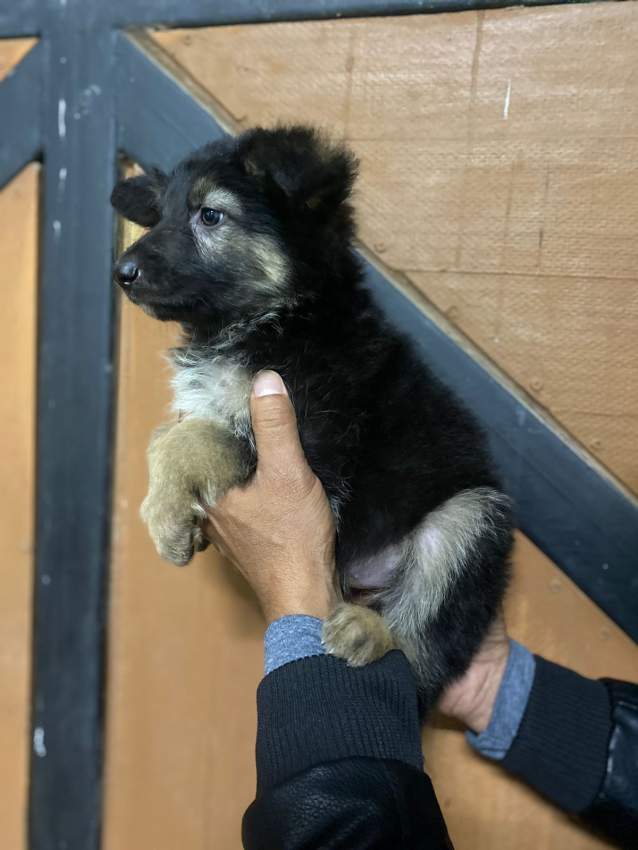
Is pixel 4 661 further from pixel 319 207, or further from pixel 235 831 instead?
pixel 319 207

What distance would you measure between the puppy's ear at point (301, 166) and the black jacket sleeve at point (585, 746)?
1.56 meters

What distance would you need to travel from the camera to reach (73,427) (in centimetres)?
250

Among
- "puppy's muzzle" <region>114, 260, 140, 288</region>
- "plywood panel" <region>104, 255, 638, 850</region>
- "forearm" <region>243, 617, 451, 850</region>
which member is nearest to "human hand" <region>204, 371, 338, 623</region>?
"forearm" <region>243, 617, 451, 850</region>

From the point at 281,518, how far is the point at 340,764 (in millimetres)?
581

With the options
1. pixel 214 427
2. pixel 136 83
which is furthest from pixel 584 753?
pixel 136 83

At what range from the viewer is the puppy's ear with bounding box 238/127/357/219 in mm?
1595

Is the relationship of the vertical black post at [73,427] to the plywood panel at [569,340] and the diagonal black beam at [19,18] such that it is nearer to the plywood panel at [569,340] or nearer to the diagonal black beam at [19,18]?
the diagonal black beam at [19,18]

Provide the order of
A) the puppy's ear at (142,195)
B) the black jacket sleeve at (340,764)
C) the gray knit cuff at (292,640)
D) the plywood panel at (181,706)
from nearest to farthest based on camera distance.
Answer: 1. the black jacket sleeve at (340,764)
2. the gray knit cuff at (292,640)
3. the puppy's ear at (142,195)
4. the plywood panel at (181,706)

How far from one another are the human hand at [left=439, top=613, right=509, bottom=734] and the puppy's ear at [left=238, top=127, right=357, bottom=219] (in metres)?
1.33

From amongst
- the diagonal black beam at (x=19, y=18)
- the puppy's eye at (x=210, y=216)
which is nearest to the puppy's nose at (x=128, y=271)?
the puppy's eye at (x=210, y=216)

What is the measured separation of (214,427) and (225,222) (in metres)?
0.55

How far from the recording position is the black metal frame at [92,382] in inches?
85.3

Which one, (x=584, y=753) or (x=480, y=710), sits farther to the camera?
(x=480, y=710)

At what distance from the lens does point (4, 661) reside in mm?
2635
